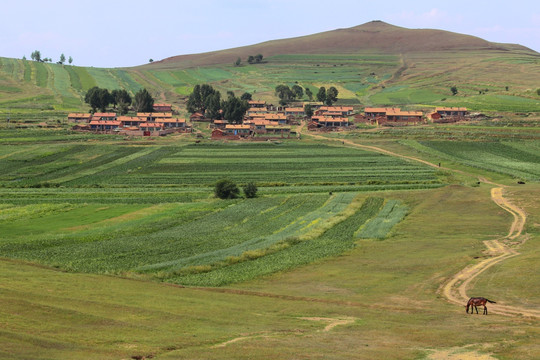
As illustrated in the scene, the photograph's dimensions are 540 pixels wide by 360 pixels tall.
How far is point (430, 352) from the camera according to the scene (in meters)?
A: 34.0

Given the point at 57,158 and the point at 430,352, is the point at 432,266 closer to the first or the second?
the point at 430,352

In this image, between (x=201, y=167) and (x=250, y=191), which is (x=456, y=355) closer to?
(x=250, y=191)

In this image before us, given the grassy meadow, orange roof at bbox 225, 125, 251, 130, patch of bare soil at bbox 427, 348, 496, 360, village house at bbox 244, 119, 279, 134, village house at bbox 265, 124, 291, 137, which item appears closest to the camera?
patch of bare soil at bbox 427, 348, 496, 360

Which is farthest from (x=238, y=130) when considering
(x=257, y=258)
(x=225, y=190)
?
(x=257, y=258)

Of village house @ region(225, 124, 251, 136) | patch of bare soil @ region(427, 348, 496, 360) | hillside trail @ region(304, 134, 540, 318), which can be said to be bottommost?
hillside trail @ region(304, 134, 540, 318)

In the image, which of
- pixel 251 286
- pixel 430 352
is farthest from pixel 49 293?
pixel 430 352

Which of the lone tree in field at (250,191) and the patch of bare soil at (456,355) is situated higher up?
the patch of bare soil at (456,355)

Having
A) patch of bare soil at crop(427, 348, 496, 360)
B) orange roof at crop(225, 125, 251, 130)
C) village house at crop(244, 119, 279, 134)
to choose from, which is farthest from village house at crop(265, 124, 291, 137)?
A: patch of bare soil at crop(427, 348, 496, 360)

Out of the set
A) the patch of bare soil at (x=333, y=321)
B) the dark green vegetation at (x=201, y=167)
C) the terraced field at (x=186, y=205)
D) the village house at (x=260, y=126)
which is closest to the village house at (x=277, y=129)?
the village house at (x=260, y=126)

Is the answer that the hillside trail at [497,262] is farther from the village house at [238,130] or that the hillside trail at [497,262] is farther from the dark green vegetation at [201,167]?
the village house at [238,130]

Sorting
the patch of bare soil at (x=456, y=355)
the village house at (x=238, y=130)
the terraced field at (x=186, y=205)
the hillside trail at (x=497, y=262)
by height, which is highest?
the village house at (x=238, y=130)

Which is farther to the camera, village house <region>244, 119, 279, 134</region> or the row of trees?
village house <region>244, 119, 279, 134</region>

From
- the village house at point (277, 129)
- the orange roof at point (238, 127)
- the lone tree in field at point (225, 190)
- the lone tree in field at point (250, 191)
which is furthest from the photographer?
the village house at point (277, 129)

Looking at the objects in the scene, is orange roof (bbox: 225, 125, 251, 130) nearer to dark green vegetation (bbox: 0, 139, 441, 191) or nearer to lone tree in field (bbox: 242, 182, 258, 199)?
dark green vegetation (bbox: 0, 139, 441, 191)
